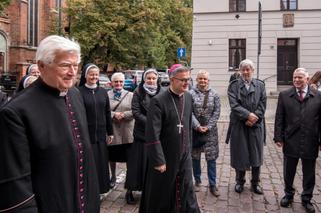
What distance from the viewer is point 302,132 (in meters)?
5.73

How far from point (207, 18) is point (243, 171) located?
2063cm

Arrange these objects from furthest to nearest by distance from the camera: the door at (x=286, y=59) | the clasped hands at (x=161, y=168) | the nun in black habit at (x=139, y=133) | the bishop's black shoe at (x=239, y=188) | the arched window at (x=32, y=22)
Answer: the arched window at (x=32, y=22) → the door at (x=286, y=59) → the bishop's black shoe at (x=239, y=188) → the nun in black habit at (x=139, y=133) → the clasped hands at (x=161, y=168)

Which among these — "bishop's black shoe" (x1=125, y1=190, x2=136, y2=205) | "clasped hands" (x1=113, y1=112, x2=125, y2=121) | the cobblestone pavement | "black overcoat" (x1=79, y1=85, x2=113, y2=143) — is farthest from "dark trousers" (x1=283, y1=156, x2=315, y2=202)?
"black overcoat" (x1=79, y1=85, x2=113, y2=143)

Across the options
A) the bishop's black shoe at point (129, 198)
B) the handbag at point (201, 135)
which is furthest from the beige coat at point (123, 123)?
the handbag at point (201, 135)

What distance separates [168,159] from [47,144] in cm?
243

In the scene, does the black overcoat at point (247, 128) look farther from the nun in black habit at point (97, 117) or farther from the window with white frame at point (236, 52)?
the window with white frame at point (236, 52)

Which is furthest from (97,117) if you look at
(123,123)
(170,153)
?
(170,153)

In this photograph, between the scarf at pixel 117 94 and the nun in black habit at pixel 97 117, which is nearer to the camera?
the nun in black habit at pixel 97 117

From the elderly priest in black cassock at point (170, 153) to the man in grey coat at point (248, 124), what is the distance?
187 cm

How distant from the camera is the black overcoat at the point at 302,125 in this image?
225 inches

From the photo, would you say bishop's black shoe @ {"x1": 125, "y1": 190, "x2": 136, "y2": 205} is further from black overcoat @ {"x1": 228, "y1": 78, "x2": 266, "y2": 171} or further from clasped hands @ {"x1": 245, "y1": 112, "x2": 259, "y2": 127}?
clasped hands @ {"x1": 245, "y1": 112, "x2": 259, "y2": 127}

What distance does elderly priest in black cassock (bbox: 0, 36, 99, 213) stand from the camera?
2.41 meters

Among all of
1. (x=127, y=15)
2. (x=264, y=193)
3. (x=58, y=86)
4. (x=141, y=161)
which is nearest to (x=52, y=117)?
(x=58, y=86)

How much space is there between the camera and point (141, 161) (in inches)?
243
